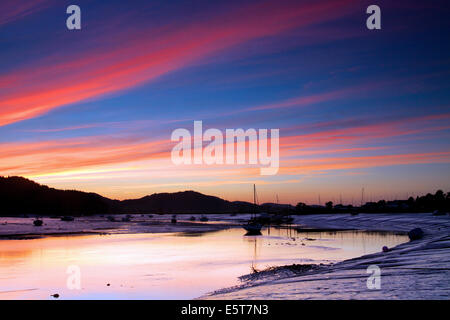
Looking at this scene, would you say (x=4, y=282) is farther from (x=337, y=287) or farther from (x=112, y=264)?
(x=337, y=287)

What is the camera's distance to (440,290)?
13.9 meters

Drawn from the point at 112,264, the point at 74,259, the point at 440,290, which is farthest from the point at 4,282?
the point at 440,290

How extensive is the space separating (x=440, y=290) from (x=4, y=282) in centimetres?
2039

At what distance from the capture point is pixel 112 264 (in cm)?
3086

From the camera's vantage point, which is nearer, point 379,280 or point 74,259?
point 379,280

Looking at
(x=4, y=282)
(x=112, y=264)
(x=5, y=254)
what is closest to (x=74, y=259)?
(x=112, y=264)

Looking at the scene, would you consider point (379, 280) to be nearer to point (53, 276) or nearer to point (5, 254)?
point (53, 276)

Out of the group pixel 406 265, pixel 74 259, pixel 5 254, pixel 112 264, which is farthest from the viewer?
pixel 5 254

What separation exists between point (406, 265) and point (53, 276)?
19535 mm
